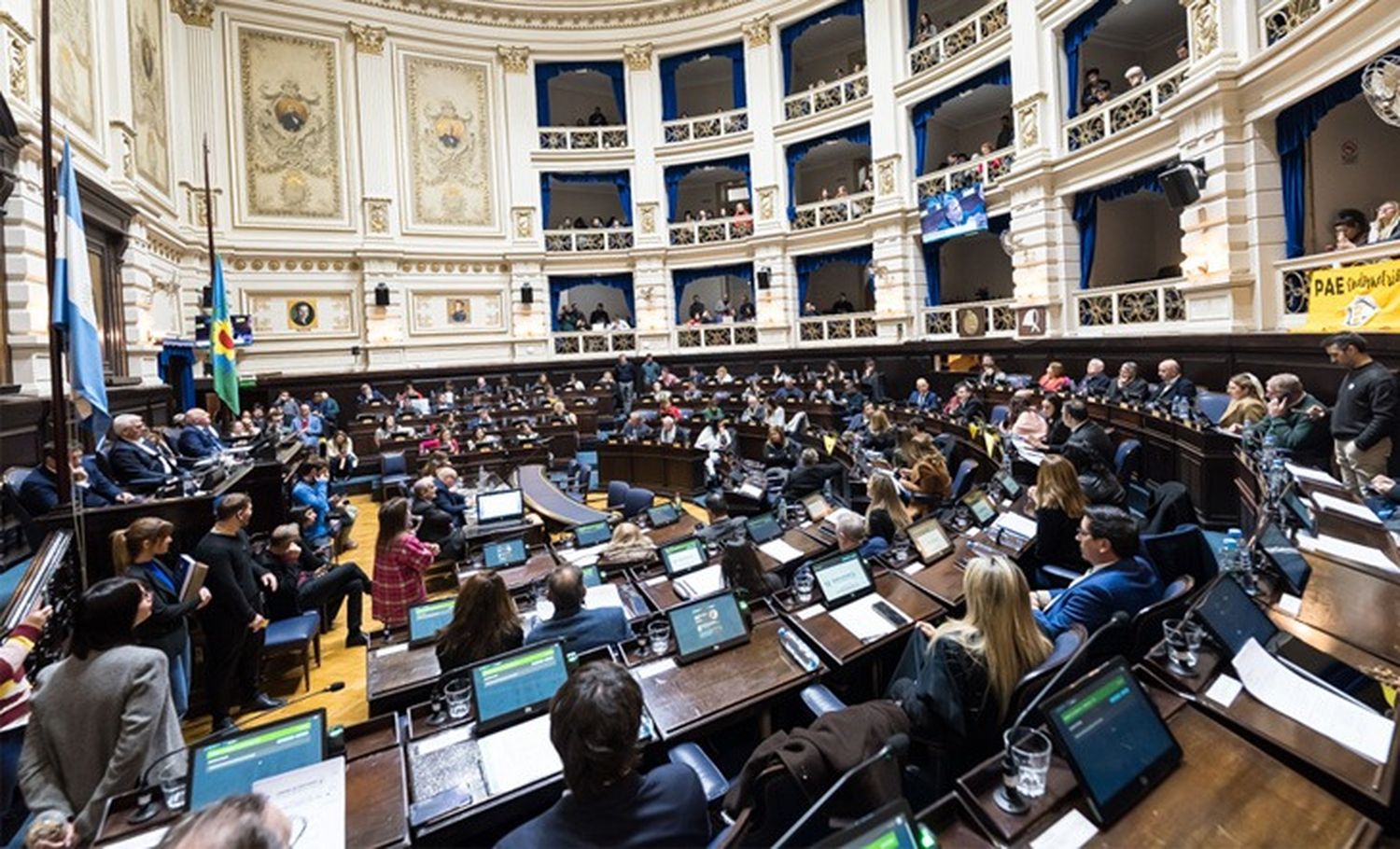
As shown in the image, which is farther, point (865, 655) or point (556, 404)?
point (556, 404)

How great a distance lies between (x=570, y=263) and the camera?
802 inches

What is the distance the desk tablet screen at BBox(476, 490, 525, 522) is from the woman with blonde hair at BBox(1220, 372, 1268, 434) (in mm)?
7209

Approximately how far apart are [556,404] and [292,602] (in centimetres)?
952

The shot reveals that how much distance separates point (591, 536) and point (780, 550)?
187 centimetres

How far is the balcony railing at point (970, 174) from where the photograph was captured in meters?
13.7

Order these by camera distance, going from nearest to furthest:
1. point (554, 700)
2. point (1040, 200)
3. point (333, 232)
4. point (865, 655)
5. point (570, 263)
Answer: point (554, 700), point (865, 655), point (1040, 200), point (333, 232), point (570, 263)

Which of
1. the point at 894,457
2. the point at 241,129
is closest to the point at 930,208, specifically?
the point at 894,457

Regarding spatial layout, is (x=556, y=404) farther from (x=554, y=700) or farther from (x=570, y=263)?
(x=554, y=700)

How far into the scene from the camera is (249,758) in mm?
2268

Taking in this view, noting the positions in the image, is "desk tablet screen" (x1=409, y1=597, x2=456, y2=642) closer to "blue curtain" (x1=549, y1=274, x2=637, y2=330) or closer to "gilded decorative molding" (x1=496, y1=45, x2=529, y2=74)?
"blue curtain" (x1=549, y1=274, x2=637, y2=330)

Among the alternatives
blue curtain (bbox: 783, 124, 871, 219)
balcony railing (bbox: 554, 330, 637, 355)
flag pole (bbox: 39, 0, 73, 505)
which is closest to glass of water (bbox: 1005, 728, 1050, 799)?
flag pole (bbox: 39, 0, 73, 505)

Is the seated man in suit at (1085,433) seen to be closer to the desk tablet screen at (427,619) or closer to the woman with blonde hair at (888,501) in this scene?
the woman with blonde hair at (888,501)

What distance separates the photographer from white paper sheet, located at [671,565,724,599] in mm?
4258

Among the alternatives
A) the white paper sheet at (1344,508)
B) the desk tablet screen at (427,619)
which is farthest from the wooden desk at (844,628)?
the white paper sheet at (1344,508)
